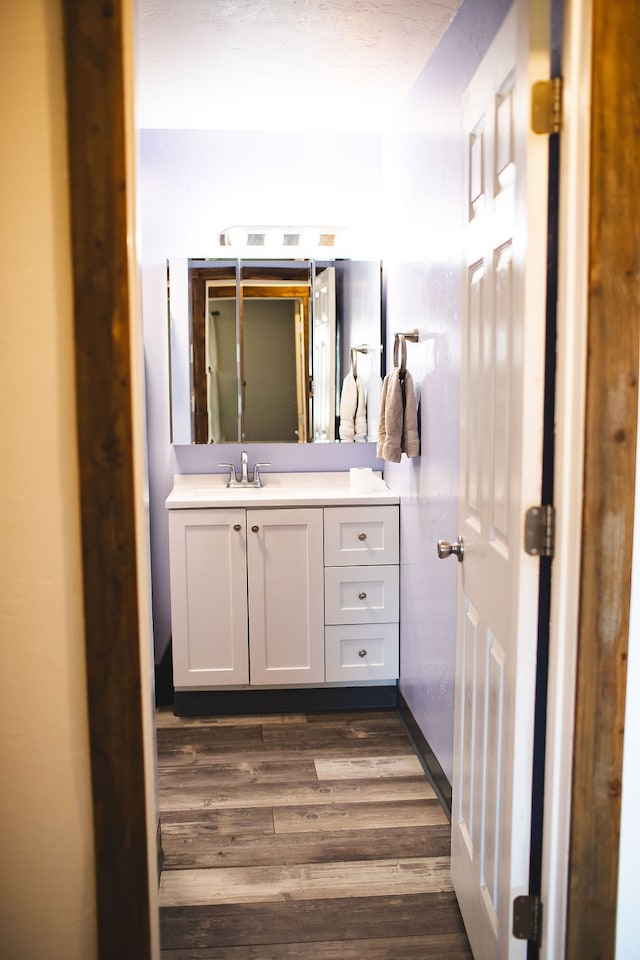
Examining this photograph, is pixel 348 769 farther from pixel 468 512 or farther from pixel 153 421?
pixel 153 421

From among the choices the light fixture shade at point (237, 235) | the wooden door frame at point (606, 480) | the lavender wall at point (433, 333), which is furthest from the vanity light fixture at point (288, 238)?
the wooden door frame at point (606, 480)

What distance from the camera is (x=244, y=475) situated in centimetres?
373

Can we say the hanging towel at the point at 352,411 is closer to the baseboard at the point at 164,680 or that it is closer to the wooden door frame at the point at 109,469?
the baseboard at the point at 164,680

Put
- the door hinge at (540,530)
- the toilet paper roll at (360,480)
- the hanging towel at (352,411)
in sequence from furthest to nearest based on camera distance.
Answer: the hanging towel at (352,411)
the toilet paper roll at (360,480)
the door hinge at (540,530)

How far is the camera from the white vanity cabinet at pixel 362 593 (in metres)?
3.32

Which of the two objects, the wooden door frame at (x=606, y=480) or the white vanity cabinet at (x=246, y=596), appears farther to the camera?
the white vanity cabinet at (x=246, y=596)

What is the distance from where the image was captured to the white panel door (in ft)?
4.64

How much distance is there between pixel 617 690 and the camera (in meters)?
1.36

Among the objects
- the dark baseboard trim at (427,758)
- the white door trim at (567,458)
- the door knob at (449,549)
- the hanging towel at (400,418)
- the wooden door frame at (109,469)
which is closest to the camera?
the wooden door frame at (109,469)

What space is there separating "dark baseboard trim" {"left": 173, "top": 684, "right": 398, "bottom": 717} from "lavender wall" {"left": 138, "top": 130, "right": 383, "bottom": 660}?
2.66 ft

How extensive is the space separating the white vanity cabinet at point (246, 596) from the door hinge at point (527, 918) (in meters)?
1.88

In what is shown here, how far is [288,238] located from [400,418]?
1228 mm

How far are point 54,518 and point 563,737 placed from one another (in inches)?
37.2

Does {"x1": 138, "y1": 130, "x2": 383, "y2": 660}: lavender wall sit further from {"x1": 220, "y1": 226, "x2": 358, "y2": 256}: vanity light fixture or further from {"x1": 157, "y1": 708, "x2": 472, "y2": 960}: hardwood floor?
{"x1": 157, "y1": 708, "x2": 472, "y2": 960}: hardwood floor
